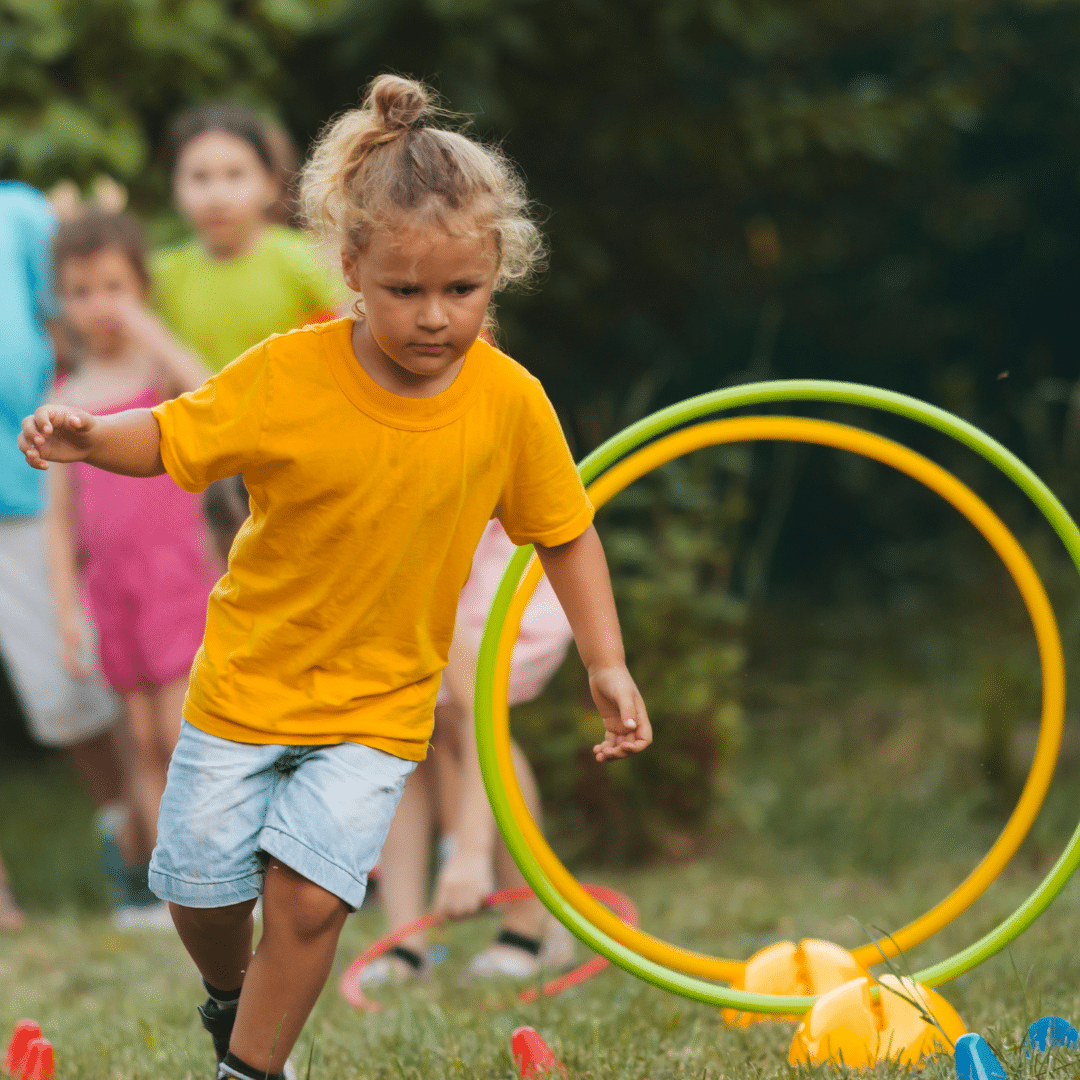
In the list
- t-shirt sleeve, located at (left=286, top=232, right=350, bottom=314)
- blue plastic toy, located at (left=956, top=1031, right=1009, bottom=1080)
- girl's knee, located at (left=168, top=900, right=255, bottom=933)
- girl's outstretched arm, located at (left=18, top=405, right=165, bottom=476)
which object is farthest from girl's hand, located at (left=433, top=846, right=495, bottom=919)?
t-shirt sleeve, located at (left=286, top=232, right=350, bottom=314)

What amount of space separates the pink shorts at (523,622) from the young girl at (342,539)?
4.02ft

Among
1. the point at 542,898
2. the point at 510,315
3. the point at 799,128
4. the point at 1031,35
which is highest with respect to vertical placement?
the point at 1031,35

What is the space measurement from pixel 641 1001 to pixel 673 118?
4.16m

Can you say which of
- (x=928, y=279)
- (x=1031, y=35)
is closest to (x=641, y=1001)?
(x=928, y=279)

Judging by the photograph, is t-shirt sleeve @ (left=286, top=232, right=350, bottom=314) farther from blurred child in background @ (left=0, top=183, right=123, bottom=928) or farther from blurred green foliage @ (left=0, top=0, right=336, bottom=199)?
blurred green foliage @ (left=0, top=0, right=336, bottom=199)

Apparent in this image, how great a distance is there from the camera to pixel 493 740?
106 inches

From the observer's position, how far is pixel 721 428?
2.91 metres

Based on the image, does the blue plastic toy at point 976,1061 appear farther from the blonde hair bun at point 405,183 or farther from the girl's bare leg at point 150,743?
the girl's bare leg at point 150,743

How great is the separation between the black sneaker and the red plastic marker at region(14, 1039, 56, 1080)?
1.02 ft

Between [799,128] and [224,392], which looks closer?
[224,392]

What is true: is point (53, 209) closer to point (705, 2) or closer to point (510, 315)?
point (510, 315)

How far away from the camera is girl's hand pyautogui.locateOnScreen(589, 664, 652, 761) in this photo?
2252mm

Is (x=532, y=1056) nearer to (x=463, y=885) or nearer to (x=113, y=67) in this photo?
(x=463, y=885)

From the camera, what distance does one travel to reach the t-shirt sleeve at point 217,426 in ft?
7.05
